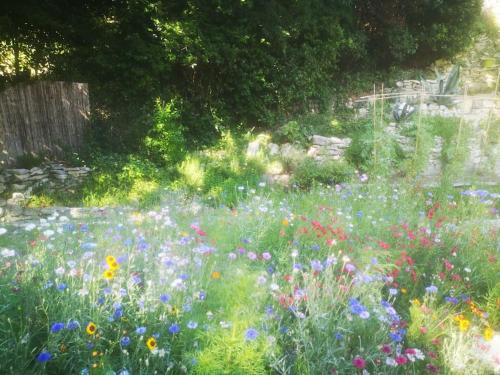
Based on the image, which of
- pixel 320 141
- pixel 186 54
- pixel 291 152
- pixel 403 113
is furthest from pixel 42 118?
pixel 403 113

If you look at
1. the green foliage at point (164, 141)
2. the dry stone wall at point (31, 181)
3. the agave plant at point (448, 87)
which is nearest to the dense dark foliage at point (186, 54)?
the green foliage at point (164, 141)

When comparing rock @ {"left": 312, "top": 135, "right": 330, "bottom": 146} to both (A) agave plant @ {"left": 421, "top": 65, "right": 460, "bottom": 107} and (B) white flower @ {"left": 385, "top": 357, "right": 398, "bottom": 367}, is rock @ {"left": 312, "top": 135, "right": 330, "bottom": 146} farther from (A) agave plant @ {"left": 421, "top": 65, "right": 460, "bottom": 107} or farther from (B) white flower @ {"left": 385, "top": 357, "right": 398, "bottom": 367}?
(B) white flower @ {"left": 385, "top": 357, "right": 398, "bottom": 367}

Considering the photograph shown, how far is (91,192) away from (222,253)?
12.6ft

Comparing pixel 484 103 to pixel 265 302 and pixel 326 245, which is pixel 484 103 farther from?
pixel 265 302

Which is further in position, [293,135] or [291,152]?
[293,135]

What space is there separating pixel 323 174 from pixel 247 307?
4.47 meters

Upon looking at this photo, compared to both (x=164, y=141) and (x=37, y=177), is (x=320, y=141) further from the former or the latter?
(x=37, y=177)

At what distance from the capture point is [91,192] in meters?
6.11

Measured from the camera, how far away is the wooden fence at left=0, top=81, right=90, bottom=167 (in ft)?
23.3

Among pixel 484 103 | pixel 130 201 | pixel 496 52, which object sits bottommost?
pixel 130 201

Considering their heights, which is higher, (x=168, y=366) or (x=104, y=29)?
(x=104, y=29)

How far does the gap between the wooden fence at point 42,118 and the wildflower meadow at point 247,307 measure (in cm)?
498

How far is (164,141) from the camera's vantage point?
24.8 ft

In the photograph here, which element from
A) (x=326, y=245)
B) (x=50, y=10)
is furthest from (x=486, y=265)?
(x=50, y=10)
